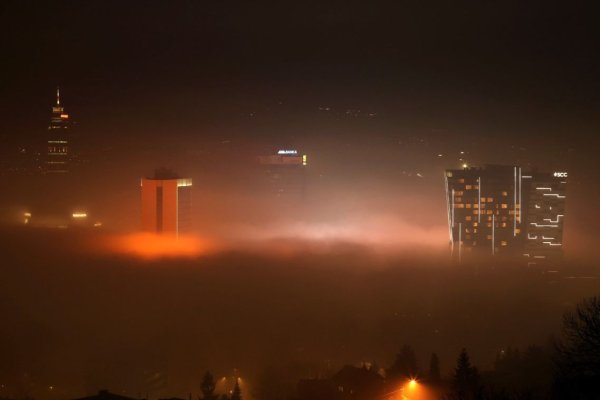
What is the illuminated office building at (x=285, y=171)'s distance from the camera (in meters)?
34.2

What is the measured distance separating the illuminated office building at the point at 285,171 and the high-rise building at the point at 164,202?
5604 millimetres

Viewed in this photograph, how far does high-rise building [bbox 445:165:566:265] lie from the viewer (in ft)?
84.9

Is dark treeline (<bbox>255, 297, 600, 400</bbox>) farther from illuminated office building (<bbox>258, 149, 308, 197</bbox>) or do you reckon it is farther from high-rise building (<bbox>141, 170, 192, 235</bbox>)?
illuminated office building (<bbox>258, 149, 308, 197</bbox>)

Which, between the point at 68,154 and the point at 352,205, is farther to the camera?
the point at 352,205

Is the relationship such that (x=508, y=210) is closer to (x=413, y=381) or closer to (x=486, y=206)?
(x=486, y=206)

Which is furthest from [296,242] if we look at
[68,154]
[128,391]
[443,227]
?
[128,391]

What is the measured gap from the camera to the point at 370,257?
2794 cm

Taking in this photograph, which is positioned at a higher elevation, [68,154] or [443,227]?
[68,154]

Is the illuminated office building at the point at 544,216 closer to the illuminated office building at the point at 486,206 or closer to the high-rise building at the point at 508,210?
the high-rise building at the point at 508,210

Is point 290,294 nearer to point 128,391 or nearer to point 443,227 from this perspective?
point 128,391

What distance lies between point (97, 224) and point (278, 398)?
19.1 metres

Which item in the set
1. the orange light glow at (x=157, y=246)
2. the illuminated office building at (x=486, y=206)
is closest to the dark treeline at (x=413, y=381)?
the illuminated office building at (x=486, y=206)

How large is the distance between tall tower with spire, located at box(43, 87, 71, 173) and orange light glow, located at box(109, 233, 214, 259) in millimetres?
4603

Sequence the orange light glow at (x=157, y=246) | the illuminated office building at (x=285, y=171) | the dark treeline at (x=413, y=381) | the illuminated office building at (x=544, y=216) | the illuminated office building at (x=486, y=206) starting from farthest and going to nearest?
the illuminated office building at (x=285, y=171), the orange light glow at (x=157, y=246), the illuminated office building at (x=486, y=206), the illuminated office building at (x=544, y=216), the dark treeline at (x=413, y=381)
